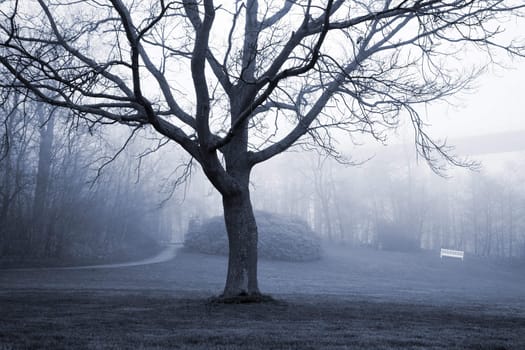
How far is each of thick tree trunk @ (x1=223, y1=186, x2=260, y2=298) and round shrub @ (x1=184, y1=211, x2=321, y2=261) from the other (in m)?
25.2

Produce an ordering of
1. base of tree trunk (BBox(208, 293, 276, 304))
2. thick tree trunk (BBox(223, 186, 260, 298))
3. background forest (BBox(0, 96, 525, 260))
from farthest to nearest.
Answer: background forest (BBox(0, 96, 525, 260)) < thick tree trunk (BBox(223, 186, 260, 298)) < base of tree trunk (BBox(208, 293, 276, 304))

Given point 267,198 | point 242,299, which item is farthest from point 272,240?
point 267,198

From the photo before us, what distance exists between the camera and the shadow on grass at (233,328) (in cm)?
498

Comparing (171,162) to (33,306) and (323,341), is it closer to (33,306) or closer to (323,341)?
(33,306)

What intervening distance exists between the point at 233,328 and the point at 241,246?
13.3 feet

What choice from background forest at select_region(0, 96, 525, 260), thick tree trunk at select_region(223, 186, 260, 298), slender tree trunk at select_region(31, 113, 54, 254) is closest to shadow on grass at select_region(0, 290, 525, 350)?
thick tree trunk at select_region(223, 186, 260, 298)

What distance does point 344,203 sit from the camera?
5500cm

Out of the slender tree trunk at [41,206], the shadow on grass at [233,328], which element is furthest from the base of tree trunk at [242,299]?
the slender tree trunk at [41,206]

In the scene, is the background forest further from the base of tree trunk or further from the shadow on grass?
the shadow on grass

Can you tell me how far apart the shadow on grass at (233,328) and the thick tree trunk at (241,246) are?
0.65m

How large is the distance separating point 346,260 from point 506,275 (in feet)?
41.2

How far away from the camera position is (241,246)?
1034cm

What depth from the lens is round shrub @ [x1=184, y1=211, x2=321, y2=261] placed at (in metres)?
35.9

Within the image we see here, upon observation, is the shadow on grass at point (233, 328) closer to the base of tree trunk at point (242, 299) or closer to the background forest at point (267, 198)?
the base of tree trunk at point (242, 299)
